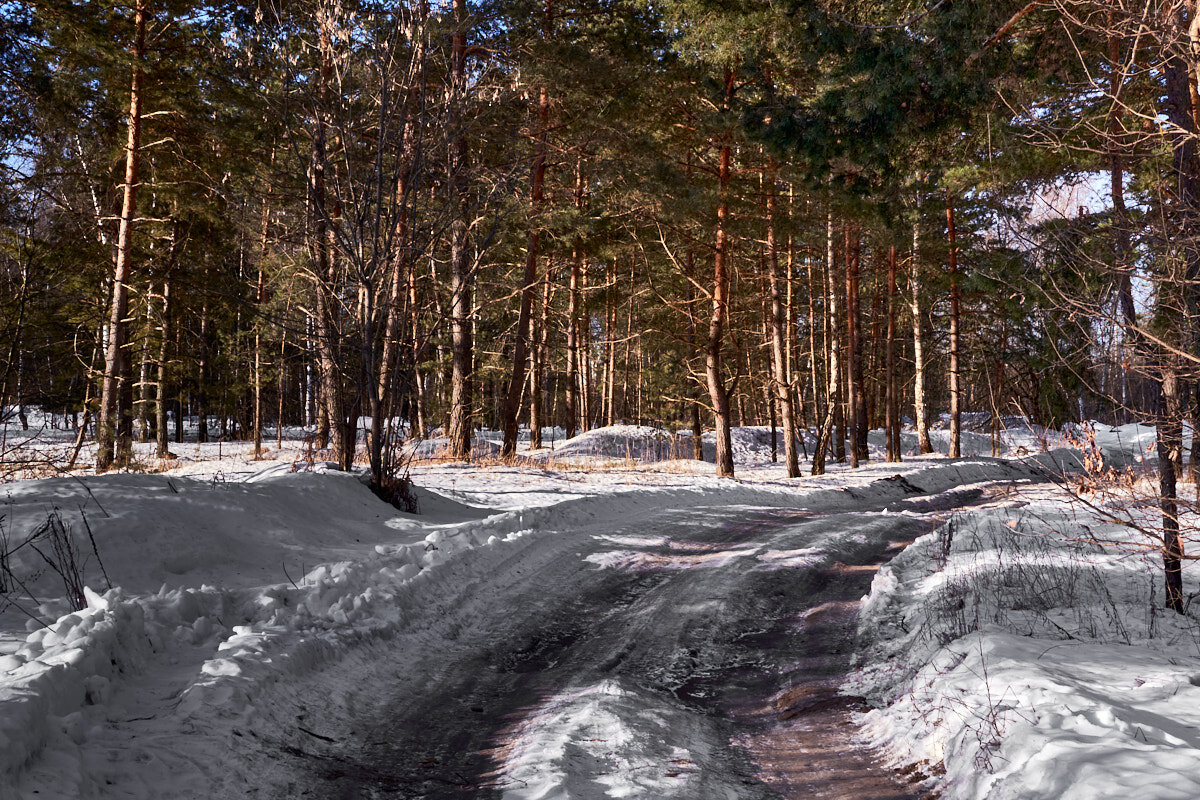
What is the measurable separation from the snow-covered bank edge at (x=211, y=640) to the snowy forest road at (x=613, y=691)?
0.35m

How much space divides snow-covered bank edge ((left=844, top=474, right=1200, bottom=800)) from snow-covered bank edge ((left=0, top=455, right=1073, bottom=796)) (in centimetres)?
360

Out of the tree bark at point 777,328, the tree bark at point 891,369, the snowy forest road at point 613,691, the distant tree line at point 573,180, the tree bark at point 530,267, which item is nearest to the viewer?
the snowy forest road at point 613,691

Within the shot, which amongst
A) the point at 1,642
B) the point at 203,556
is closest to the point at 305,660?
the point at 1,642

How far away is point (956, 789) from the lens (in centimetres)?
339

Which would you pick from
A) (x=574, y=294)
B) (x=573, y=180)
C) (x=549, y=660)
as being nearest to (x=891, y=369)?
(x=574, y=294)

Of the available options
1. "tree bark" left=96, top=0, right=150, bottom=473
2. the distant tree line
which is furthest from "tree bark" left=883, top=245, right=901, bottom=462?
"tree bark" left=96, top=0, right=150, bottom=473

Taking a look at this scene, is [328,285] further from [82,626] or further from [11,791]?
[11,791]

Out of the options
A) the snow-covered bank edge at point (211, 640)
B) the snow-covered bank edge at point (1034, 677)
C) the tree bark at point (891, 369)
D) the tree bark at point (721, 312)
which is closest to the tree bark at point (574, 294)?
the tree bark at point (721, 312)

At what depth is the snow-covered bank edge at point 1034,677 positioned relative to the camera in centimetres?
313

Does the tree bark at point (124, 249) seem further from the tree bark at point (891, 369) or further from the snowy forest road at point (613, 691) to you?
the tree bark at point (891, 369)

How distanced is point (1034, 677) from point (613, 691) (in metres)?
2.49

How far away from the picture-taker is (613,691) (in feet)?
14.9

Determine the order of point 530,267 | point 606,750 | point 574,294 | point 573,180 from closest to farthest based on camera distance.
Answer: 1. point 606,750
2. point 530,267
3. point 573,180
4. point 574,294

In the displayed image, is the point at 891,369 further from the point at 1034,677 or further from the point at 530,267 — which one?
the point at 1034,677
